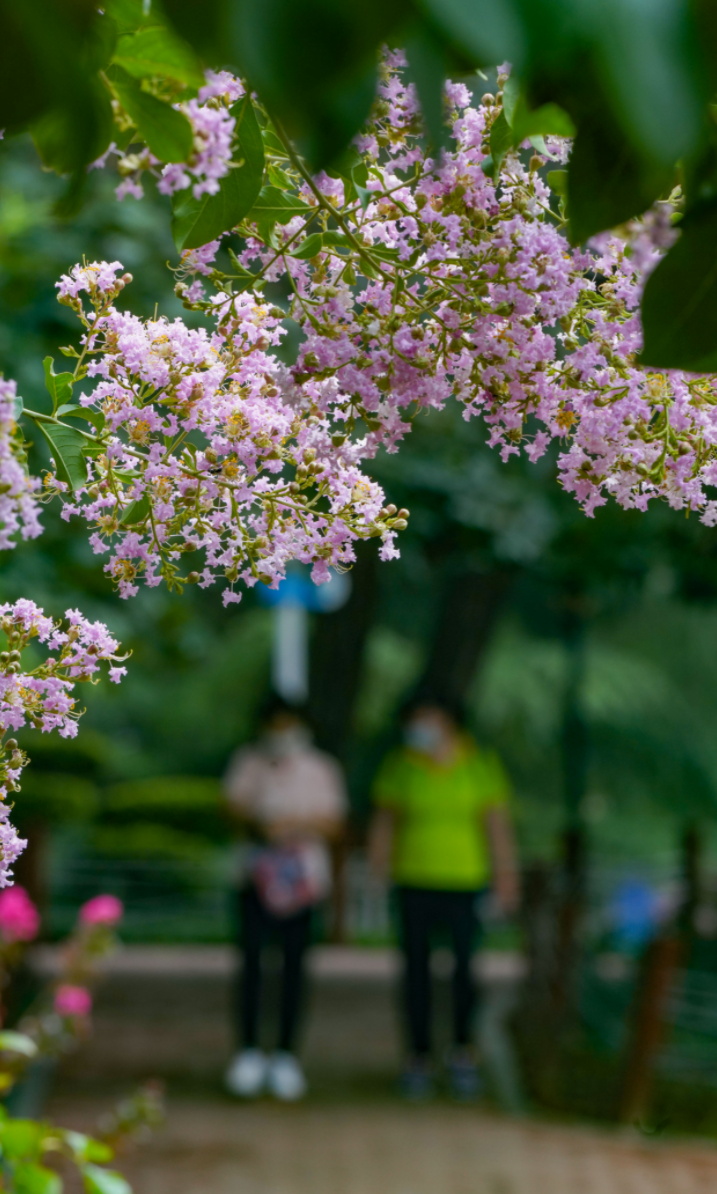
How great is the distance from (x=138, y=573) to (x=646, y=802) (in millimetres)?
17327

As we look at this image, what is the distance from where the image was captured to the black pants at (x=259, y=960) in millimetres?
6559

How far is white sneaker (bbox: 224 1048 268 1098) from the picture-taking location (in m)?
6.54

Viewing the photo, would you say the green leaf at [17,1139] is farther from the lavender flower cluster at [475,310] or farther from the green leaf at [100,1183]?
the lavender flower cluster at [475,310]

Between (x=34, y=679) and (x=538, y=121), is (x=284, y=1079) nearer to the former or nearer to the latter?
(x=34, y=679)

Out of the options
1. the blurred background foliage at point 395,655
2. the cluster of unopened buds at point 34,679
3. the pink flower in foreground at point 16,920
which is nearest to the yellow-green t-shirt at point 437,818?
the blurred background foliage at point 395,655

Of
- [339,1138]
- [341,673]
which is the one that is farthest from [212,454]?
[341,673]

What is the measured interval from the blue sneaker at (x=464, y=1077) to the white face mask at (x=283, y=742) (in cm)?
174

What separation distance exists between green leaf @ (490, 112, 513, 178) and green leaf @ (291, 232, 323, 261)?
17 cm

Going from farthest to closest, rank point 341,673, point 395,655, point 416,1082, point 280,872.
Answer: point 395,655
point 341,673
point 416,1082
point 280,872

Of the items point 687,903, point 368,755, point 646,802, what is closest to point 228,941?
point 368,755

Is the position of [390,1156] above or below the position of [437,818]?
below

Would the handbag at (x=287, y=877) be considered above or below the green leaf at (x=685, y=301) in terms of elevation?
below

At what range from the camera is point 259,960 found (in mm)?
6727

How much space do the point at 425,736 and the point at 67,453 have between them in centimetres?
553
